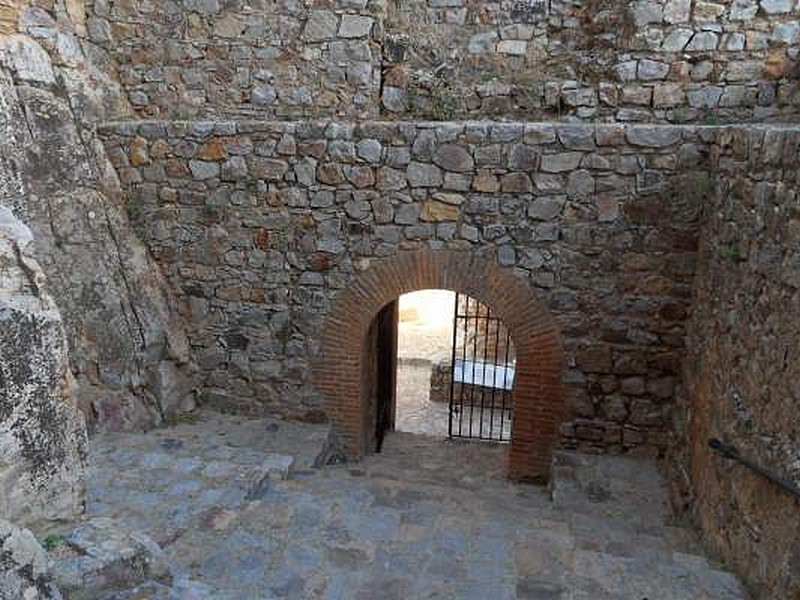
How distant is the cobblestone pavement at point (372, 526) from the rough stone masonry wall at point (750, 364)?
1.16 feet

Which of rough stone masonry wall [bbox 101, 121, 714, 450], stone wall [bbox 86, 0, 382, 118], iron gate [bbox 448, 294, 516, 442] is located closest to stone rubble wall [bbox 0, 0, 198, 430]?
rough stone masonry wall [bbox 101, 121, 714, 450]

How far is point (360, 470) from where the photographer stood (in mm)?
5824

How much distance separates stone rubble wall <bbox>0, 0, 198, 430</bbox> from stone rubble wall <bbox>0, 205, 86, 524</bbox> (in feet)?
9.13

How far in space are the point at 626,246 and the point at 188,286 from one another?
13.6 feet

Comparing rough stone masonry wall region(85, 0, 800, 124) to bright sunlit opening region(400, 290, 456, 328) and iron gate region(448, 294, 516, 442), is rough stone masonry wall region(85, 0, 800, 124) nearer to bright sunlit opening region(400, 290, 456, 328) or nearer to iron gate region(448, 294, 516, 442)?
iron gate region(448, 294, 516, 442)

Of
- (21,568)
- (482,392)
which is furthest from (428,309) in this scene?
(21,568)

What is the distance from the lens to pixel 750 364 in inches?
141

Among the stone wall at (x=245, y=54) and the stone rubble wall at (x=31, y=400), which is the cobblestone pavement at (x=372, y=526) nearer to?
the stone rubble wall at (x=31, y=400)

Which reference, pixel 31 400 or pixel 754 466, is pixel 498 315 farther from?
pixel 31 400

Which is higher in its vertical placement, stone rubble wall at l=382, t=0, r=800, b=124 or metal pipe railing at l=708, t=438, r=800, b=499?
stone rubble wall at l=382, t=0, r=800, b=124

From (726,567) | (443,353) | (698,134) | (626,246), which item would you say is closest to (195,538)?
(726,567)

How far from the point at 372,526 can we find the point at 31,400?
2.44 metres

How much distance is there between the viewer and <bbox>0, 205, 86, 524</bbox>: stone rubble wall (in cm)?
233

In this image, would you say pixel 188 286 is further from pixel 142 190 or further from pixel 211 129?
pixel 211 129
